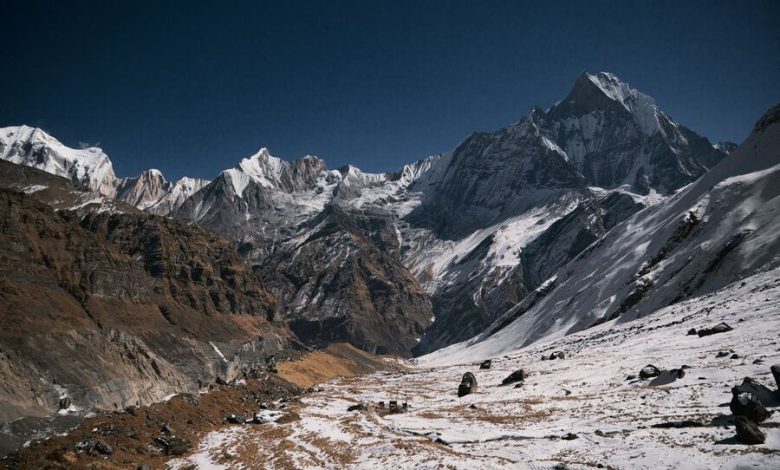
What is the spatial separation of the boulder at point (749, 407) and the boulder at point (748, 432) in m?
2.10

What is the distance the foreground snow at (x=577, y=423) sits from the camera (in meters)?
26.3

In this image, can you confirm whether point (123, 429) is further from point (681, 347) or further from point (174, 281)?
point (174, 281)

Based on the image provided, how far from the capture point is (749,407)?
1051 inches

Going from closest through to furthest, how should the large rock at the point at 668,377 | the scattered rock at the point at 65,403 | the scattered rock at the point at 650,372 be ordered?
the large rock at the point at 668,377
the scattered rock at the point at 650,372
the scattered rock at the point at 65,403

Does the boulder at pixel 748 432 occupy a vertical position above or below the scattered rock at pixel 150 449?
below

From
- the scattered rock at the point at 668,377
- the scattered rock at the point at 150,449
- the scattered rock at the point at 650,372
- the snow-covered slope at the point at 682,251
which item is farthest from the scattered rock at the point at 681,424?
the snow-covered slope at the point at 682,251

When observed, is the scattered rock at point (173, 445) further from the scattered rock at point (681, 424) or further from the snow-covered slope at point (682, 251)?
the snow-covered slope at point (682, 251)

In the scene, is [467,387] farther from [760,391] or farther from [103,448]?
[103,448]

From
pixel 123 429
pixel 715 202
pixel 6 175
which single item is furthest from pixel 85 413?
pixel 6 175

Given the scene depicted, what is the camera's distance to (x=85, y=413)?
5925 centimetres

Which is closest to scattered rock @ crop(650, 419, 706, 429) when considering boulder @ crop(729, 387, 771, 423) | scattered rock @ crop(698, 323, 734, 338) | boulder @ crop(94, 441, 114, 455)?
boulder @ crop(729, 387, 771, 423)

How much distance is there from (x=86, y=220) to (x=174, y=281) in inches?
1581

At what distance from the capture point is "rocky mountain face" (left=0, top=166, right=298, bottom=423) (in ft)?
220

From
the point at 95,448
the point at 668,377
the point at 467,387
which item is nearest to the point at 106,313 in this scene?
the point at 95,448
